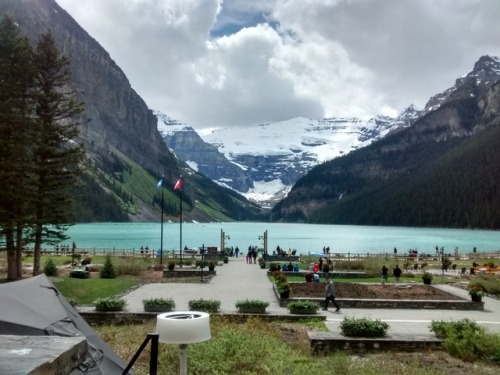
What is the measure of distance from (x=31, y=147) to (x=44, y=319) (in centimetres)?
2493

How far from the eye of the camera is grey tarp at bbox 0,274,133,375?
6695mm

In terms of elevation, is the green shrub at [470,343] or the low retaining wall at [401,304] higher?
the green shrub at [470,343]

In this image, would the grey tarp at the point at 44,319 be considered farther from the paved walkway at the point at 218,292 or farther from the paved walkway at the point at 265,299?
the paved walkway at the point at 218,292

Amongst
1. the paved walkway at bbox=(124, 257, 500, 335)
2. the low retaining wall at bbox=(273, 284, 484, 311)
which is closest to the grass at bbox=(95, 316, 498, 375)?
the paved walkway at bbox=(124, 257, 500, 335)

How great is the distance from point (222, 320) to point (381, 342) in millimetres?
5923

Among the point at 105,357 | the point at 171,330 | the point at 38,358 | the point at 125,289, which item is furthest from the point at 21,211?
the point at 38,358

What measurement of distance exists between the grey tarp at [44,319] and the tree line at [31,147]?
2062 cm

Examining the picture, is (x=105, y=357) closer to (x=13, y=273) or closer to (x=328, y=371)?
(x=328, y=371)

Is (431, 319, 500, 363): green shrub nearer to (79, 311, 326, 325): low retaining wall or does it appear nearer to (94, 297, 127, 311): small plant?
(79, 311, 326, 325): low retaining wall

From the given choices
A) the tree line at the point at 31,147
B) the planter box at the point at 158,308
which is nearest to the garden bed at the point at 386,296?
the planter box at the point at 158,308

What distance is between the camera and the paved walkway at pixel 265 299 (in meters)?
20.7

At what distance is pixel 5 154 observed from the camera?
27531mm

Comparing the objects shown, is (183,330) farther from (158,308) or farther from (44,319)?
(158,308)

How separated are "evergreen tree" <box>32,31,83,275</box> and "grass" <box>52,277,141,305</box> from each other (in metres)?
2.29
